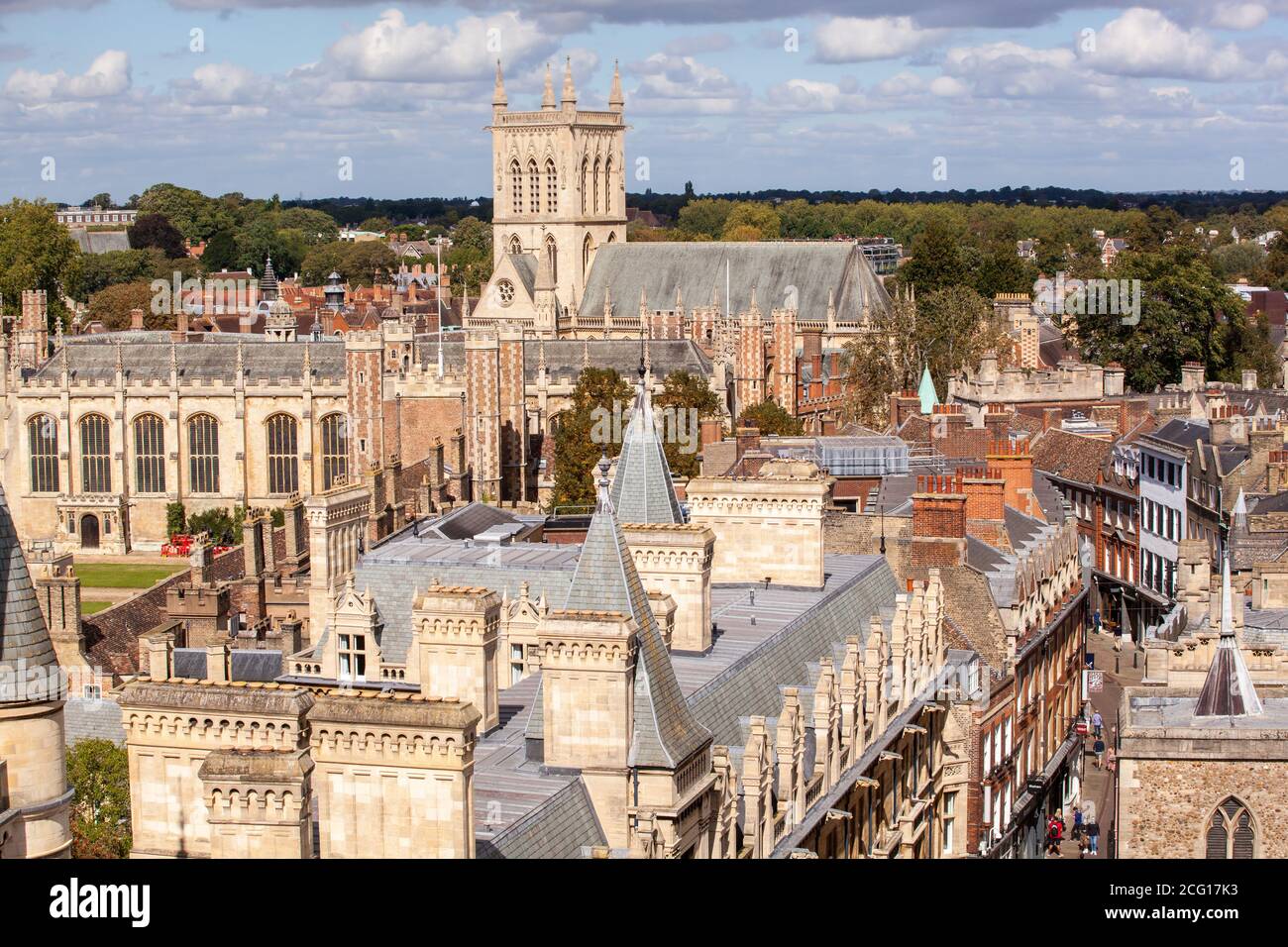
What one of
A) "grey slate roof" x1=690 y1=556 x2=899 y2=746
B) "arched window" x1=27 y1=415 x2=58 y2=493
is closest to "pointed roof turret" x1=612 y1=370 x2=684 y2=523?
"grey slate roof" x1=690 y1=556 x2=899 y2=746

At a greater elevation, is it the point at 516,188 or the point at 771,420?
the point at 516,188

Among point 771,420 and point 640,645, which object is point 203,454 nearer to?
point 771,420

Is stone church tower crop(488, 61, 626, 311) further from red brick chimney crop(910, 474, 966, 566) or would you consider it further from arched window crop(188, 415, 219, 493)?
red brick chimney crop(910, 474, 966, 566)

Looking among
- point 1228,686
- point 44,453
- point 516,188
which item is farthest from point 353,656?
point 516,188

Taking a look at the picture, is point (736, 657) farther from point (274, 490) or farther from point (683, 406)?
point (274, 490)

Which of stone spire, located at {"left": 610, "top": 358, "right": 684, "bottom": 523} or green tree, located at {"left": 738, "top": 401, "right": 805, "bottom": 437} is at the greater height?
stone spire, located at {"left": 610, "top": 358, "right": 684, "bottom": 523}
